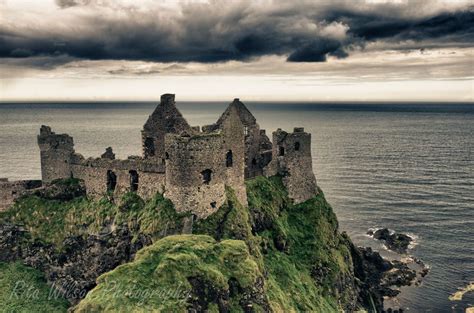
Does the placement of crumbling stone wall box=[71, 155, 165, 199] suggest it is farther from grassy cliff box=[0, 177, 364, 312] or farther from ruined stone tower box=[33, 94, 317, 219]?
grassy cliff box=[0, 177, 364, 312]

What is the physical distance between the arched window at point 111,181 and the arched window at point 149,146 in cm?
416

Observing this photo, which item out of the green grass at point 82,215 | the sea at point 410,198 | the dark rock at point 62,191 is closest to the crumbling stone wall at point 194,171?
the green grass at point 82,215

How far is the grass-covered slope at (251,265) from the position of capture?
3203 cm

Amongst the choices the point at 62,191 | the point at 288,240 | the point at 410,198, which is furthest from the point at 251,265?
the point at 410,198

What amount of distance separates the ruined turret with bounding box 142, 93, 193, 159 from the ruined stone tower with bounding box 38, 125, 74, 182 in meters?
10.1

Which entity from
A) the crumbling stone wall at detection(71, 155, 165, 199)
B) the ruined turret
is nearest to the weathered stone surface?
the crumbling stone wall at detection(71, 155, 165, 199)

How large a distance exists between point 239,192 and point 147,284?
1722 cm

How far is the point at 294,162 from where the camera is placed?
5741 centimetres

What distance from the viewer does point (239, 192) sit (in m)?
47.0

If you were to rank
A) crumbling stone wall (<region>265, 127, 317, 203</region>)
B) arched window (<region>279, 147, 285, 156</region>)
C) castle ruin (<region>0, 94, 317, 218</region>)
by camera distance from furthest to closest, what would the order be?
1. arched window (<region>279, 147, 285, 156</region>)
2. crumbling stone wall (<region>265, 127, 317, 203</region>)
3. castle ruin (<region>0, 94, 317, 218</region>)

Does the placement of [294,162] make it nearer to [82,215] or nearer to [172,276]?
[82,215]

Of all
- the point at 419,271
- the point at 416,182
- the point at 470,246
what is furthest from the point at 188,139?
the point at 416,182

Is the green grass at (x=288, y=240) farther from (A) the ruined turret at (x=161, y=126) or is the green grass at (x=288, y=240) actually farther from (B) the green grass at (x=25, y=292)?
(B) the green grass at (x=25, y=292)

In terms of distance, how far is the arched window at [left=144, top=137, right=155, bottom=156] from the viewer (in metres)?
50.4
